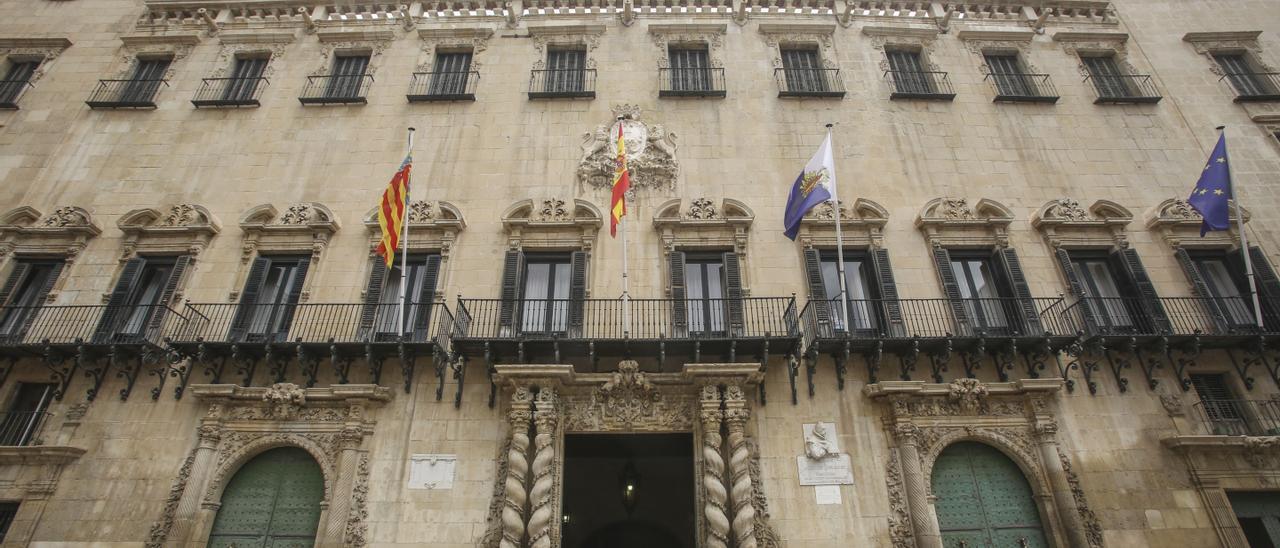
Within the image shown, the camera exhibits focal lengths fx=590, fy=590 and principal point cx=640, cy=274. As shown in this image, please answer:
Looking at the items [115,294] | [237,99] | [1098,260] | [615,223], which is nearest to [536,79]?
[615,223]

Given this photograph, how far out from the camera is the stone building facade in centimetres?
1191

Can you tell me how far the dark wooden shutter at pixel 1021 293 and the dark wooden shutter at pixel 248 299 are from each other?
17.5 m

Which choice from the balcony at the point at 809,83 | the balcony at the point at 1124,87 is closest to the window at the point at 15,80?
the balcony at the point at 809,83

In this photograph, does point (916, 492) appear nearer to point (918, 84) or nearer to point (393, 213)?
point (918, 84)

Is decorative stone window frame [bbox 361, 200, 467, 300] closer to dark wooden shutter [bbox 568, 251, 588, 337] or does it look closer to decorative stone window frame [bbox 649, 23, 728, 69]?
dark wooden shutter [bbox 568, 251, 588, 337]

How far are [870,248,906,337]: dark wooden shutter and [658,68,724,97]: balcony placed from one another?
652cm

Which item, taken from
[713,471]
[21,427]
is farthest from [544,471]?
[21,427]

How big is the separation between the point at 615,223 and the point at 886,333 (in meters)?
6.64

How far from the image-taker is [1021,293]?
1379 centimetres

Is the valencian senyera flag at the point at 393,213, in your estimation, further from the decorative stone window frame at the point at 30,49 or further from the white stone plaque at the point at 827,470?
the decorative stone window frame at the point at 30,49

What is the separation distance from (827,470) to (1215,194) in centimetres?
1108

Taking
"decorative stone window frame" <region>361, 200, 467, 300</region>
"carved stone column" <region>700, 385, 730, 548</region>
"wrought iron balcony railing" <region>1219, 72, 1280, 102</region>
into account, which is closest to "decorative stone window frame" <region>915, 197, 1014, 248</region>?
"carved stone column" <region>700, 385, 730, 548</region>

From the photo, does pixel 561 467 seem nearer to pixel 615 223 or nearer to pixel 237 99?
pixel 615 223

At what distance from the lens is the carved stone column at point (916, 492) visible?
36.9 ft
